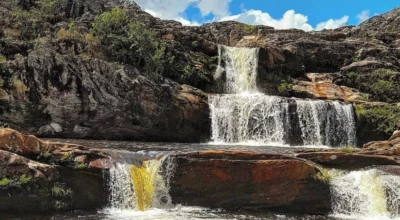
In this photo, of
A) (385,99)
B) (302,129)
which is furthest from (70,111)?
(385,99)

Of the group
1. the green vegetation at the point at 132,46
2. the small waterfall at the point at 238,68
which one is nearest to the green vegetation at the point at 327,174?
the green vegetation at the point at 132,46

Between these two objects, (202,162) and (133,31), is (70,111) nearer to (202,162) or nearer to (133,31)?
(133,31)

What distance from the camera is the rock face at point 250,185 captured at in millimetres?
13906

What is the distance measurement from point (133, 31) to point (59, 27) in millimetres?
6830

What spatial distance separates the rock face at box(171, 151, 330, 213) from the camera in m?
13.9

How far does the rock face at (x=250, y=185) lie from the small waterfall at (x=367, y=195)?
0.46 meters

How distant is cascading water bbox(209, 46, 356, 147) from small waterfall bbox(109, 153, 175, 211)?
43.1ft

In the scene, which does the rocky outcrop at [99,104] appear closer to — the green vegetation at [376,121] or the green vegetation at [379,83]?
the green vegetation at [376,121]

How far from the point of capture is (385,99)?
116ft

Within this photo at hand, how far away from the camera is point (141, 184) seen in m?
13.8

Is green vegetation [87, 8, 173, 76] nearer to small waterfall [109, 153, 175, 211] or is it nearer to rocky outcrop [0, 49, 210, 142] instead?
rocky outcrop [0, 49, 210, 142]

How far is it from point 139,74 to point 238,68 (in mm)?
11492

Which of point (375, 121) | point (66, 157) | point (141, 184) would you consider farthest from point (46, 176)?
point (375, 121)

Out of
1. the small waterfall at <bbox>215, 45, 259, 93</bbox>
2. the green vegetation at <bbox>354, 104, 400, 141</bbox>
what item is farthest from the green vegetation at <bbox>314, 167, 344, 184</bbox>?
the small waterfall at <bbox>215, 45, 259, 93</bbox>
